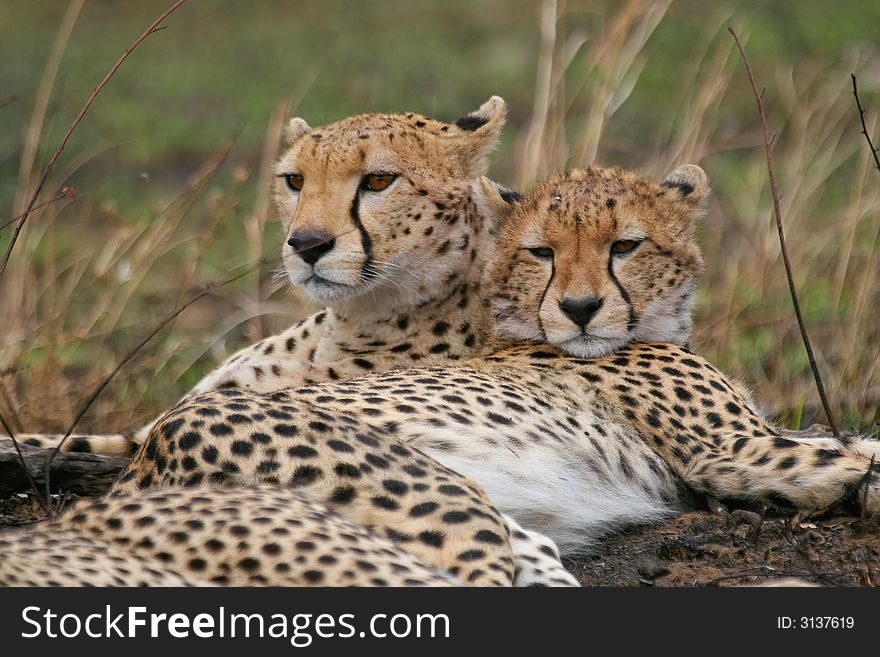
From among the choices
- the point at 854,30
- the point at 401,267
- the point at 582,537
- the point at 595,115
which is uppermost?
the point at 854,30

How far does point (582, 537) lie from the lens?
3.60 m

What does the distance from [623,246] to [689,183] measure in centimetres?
45

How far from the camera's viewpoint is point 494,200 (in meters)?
4.30

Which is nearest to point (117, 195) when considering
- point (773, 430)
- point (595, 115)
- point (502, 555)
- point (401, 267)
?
point (595, 115)

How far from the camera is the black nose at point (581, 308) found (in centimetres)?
392

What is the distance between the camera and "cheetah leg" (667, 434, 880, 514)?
3.60 metres

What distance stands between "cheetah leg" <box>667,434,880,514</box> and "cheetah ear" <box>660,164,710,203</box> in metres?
0.89

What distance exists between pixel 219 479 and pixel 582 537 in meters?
0.96

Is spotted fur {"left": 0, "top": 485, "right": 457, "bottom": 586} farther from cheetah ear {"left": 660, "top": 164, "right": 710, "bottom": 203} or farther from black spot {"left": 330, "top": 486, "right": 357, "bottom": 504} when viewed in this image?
cheetah ear {"left": 660, "top": 164, "right": 710, "bottom": 203}

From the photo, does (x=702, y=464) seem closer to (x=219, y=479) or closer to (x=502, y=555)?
(x=502, y=555)

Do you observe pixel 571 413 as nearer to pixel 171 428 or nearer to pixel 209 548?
pixel 171 428

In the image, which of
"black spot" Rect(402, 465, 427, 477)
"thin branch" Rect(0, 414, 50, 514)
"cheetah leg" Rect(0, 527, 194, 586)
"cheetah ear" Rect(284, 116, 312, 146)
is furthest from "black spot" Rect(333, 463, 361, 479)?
"cheetah ear" Rect(284, 116, 312, 146)

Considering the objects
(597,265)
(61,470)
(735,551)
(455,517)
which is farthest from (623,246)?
(61,470)
